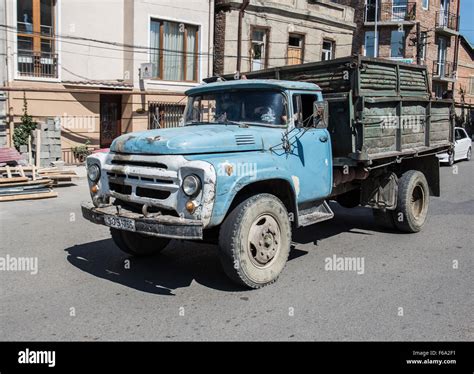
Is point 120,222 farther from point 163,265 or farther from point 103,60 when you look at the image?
point 103,60

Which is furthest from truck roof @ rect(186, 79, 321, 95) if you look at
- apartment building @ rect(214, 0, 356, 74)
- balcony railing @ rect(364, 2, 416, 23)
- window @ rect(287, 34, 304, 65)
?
balcony railing @ rect(364, 2, 416, 23)

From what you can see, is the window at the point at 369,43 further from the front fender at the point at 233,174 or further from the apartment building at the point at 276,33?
the front fender at the point at 233,174

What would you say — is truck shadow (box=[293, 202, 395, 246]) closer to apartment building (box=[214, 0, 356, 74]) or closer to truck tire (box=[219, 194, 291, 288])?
truck tire (box=[219, 194, 291, 288])

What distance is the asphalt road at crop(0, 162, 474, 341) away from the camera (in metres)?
4.76

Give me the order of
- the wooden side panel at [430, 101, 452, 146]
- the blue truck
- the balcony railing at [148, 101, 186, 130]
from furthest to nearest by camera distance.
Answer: the balcony railing at [148, 101, 186, 130] < the wooden side panel at [430, 101, 452, 146] < the blue truck

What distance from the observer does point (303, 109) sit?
678cm

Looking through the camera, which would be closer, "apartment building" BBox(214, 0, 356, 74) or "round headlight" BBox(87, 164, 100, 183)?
"round headlight" BBox(87, 164, 100, 183)

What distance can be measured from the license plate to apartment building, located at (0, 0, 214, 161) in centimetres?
1157

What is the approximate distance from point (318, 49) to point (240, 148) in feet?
68.2

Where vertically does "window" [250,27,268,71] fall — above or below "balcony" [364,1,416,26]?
below

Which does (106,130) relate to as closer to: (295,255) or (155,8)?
(155,8)
